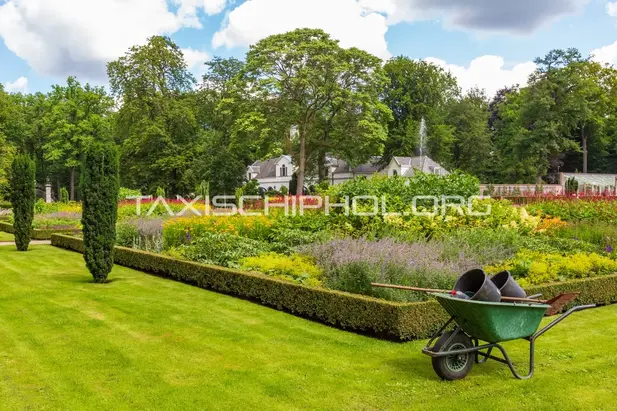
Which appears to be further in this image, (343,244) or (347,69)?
(347,69)

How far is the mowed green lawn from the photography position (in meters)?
4.23

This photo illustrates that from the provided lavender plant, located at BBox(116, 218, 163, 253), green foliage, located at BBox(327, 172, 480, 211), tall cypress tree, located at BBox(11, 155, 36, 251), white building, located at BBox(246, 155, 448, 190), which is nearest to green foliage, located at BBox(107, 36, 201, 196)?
white building, located at BBox(246, 155, 448, 190)

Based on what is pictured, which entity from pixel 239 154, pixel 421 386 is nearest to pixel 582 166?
pixel 239 154

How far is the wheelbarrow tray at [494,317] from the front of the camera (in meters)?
4.30

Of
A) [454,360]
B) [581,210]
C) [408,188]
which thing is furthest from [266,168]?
[454,360]

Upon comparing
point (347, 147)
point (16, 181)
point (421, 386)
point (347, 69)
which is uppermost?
point (347, 69)

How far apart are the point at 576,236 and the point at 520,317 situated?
8.38m

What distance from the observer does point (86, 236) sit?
9.55 meters

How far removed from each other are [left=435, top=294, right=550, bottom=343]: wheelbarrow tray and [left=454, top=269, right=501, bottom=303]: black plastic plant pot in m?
0.15

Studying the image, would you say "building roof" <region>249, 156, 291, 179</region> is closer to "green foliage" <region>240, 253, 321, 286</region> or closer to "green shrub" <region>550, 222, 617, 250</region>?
"green shrub" <region>550, 222, 617, 250</region>

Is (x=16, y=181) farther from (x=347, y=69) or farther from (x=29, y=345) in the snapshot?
(x=347, y=69)

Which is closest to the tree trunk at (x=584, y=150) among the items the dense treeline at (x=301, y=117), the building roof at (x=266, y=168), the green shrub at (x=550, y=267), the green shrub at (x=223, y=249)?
the dense treeline at (x=301, y=117)

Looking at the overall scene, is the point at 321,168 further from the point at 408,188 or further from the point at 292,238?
the point at 292,238

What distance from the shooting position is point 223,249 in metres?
10.2
